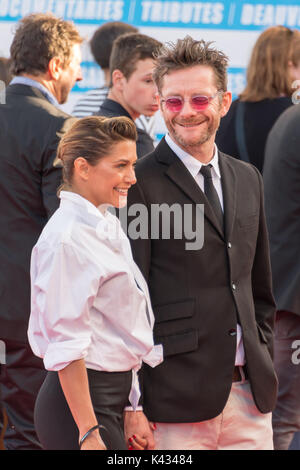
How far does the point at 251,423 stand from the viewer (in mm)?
2639

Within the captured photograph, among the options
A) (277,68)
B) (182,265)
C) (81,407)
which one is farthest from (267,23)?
(81,407)

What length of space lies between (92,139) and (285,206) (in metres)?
1.35

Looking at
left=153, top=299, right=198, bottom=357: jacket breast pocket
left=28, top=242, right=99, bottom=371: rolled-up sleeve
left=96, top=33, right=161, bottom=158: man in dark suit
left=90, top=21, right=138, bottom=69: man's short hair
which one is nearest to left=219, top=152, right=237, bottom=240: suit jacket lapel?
left=153, top=299, right=198, bottom=357: jacket breast pocket

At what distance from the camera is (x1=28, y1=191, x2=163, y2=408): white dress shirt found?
2.21 m

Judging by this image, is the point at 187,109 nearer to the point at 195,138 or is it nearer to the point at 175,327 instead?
the point at 195,138

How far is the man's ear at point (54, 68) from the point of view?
141 inches

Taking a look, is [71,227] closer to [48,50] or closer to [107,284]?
[107,284]

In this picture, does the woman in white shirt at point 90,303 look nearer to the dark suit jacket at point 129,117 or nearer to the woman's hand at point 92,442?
Result: the woman's hand at point 92,442

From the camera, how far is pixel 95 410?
225 cm

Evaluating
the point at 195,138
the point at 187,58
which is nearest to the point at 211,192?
the point at 195,138

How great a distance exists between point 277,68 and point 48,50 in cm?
112

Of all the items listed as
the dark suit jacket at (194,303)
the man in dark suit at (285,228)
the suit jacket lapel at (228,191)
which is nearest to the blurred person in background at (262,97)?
the man in dark suit at (285,228)

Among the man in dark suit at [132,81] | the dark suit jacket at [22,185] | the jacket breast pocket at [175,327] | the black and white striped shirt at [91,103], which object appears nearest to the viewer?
the jacket breast pocket at [175,327]

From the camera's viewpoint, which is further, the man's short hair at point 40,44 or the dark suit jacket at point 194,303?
the man's short hair at point 40,44
